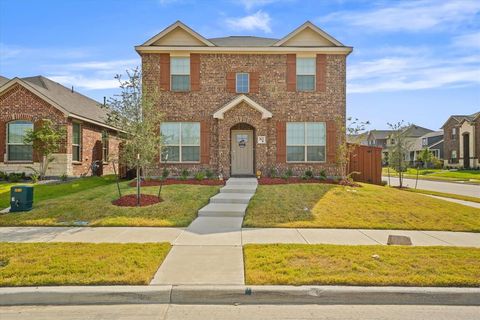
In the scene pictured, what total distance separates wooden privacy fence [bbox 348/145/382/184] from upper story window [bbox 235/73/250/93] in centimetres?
663

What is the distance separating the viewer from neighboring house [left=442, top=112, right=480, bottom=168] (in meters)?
41.9

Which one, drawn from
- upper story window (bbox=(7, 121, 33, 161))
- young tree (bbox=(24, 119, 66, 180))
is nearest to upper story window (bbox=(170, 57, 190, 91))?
young tree (bbox=(24, 119, 66, 180))

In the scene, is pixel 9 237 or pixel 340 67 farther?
pixel 340 67

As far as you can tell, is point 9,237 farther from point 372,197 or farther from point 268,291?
point 372,197

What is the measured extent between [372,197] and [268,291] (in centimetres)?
885

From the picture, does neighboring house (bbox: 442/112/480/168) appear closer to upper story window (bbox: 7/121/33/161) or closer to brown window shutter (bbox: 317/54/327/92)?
brown window shutter (bbox: 317/54/327/92)

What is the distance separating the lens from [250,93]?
55.0ft

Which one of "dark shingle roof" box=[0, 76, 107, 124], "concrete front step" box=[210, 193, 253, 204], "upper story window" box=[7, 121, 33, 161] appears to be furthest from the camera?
"dark shingle roof" box=[0, 76, 107, 124]

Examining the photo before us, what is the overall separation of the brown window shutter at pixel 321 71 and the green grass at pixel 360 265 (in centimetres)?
1142

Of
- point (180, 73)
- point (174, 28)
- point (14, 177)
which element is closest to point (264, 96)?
point (180, 73)

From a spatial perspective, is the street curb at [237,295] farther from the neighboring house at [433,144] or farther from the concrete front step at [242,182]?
the neighboring house at [433,144]

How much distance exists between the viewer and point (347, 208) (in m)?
10.7

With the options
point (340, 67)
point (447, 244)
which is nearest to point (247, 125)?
point (340, 67)

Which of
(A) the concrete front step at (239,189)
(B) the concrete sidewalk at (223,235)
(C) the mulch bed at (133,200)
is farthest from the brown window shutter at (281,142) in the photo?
(B) the concrete sidewalk at (223,235)
